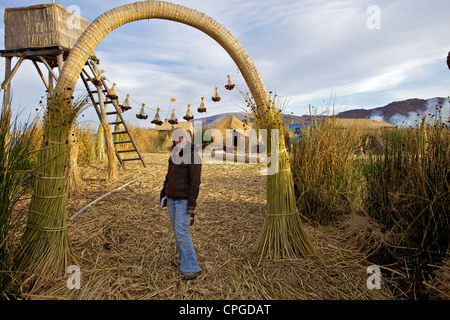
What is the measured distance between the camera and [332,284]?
2398 mm

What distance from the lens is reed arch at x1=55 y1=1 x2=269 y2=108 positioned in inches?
107

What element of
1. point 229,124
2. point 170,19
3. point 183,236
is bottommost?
point 183,236

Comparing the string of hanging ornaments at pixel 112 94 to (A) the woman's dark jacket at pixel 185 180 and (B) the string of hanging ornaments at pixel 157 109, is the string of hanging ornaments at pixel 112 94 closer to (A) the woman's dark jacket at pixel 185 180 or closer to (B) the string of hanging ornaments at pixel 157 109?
(B) the string of hanging ornaments at pixel 157 109

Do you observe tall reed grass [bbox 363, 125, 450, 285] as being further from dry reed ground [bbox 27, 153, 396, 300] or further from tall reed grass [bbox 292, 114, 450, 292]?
dry reed ground [bbox 27, 153, 396, 300]

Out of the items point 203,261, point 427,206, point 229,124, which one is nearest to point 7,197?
point 203,261

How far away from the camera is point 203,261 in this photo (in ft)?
9.29

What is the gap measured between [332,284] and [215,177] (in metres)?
4.78

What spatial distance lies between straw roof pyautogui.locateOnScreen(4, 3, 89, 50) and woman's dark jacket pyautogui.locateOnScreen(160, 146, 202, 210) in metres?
5.09

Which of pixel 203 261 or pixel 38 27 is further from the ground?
pixel 38 27

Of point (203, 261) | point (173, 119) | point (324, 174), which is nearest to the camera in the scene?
point (203, 261)

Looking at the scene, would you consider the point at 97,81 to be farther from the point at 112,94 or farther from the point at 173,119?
the point at 173,119

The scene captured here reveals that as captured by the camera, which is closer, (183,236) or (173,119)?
(183,236)

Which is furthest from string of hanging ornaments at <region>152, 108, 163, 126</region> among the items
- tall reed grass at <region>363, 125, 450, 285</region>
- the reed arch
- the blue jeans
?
tall reed grass at <region>363, 125, 450, 285</region>

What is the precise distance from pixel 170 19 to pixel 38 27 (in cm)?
443
